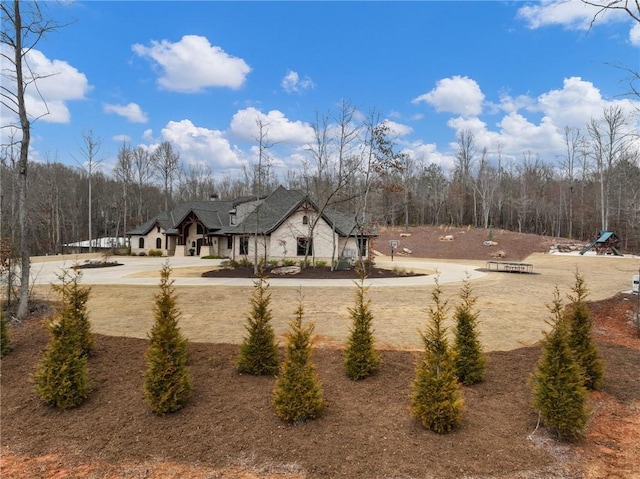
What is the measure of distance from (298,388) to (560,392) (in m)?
3.25

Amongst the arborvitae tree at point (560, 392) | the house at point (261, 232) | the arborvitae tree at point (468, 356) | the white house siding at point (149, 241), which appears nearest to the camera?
the arborvitae tree at point (560, 392)

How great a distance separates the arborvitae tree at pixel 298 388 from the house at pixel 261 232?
14314 mm

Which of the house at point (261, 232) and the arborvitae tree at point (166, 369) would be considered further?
the house at point (261, 232)

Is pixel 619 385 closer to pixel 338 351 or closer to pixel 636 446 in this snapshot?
pixel 636 446

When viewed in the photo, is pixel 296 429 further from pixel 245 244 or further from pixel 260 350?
pixel 245 244

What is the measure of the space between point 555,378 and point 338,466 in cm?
288

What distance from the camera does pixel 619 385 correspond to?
6.01 m

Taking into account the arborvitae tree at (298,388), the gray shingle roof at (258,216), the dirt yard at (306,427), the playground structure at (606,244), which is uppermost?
the gray shingle roof at (258,216)

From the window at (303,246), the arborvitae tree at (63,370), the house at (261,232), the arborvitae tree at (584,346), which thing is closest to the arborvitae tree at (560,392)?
the arborvitae tree at (584,346)

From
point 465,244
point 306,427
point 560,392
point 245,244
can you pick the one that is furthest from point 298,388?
point 465,244

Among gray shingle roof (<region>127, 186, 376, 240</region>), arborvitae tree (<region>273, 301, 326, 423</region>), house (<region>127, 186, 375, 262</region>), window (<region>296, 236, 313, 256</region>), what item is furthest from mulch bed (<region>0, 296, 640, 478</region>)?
window (<region>296, 236, 313, 256</region>)

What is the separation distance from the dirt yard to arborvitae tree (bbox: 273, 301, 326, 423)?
156mm

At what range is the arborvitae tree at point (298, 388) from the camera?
4711 millimetres

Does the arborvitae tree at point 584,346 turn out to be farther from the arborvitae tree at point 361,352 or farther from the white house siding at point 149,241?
the white house siding at point 149,241
